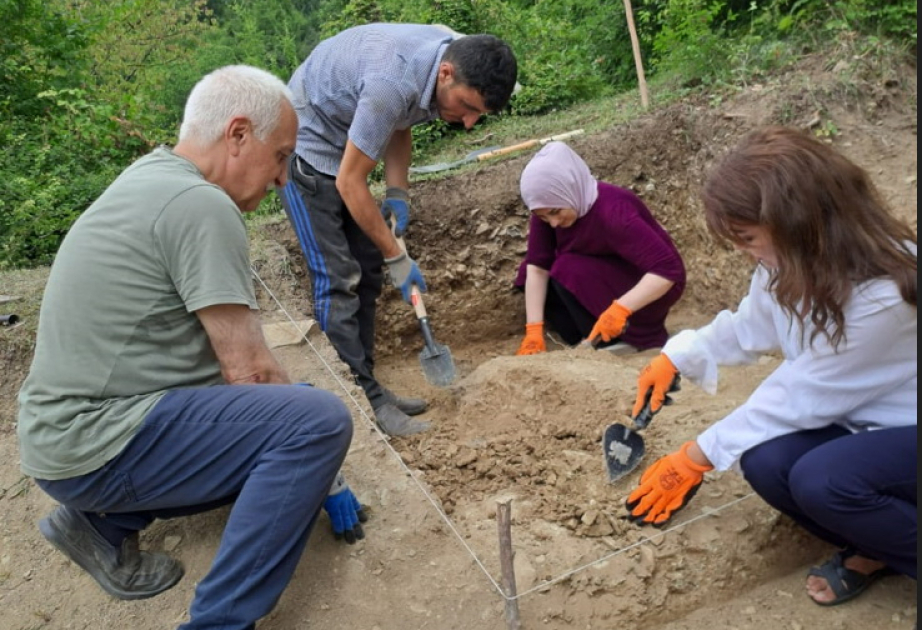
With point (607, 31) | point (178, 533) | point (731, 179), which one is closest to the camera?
point (731, 179)

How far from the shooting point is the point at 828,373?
6.17ft

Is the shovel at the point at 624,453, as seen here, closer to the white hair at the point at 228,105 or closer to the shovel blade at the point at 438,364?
the shovel blade at the point at 438,364

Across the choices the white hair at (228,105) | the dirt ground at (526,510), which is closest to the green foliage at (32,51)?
the dirt ground at (526,510)

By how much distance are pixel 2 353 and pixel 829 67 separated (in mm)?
4728

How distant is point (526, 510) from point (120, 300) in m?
1.41

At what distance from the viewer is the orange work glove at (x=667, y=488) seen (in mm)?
2197

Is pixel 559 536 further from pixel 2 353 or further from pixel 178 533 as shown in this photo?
pixel 2 353

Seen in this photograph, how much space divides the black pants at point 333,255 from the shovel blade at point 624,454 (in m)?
1.27

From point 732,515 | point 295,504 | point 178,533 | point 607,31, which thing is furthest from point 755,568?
point 607,31

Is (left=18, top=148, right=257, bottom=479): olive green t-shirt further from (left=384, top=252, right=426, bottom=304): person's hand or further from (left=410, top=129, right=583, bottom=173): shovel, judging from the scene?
(left=410, top=129, right=583, bottom=173): shovel

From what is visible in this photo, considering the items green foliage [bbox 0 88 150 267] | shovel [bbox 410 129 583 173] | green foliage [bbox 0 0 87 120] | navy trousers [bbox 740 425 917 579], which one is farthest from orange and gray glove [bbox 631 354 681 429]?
green foliage [bbox 0 0 87 120]

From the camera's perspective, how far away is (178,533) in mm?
2393

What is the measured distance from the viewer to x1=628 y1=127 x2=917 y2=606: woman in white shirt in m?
1.77

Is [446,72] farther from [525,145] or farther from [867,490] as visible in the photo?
[525,145]
